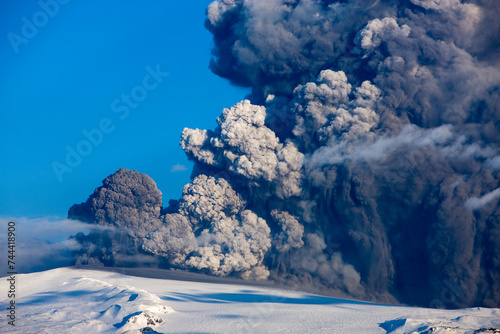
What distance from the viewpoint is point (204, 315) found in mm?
21734

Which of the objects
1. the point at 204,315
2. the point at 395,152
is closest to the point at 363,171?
the point at 395,152

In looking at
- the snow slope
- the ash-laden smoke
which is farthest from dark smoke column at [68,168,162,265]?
the snow slope

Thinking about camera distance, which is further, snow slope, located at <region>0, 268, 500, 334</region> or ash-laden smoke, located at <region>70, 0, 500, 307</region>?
ash-laden smoke, located at <region>70, 0, 500, 307</region>

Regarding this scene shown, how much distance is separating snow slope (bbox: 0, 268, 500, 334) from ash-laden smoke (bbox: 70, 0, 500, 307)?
31.2 ft

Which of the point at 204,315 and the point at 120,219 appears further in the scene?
the point at 120,219

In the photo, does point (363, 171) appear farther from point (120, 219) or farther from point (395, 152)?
point (120, 219)

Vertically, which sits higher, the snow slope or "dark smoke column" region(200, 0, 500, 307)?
"dark smoke column" region(200, 0, 500, 307)

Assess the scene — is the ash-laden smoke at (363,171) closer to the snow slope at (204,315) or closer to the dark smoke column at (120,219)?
the dark smoke column at (120,219)

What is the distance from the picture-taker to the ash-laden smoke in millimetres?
32969

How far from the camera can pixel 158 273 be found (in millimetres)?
38750

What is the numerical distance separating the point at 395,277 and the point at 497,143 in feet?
39.4

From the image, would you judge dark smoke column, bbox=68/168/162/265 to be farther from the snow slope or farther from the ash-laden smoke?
the snow slope

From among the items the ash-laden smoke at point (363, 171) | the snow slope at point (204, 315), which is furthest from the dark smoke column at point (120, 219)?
the snow slope at point (204, 315)

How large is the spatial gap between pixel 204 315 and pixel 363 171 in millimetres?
18967
